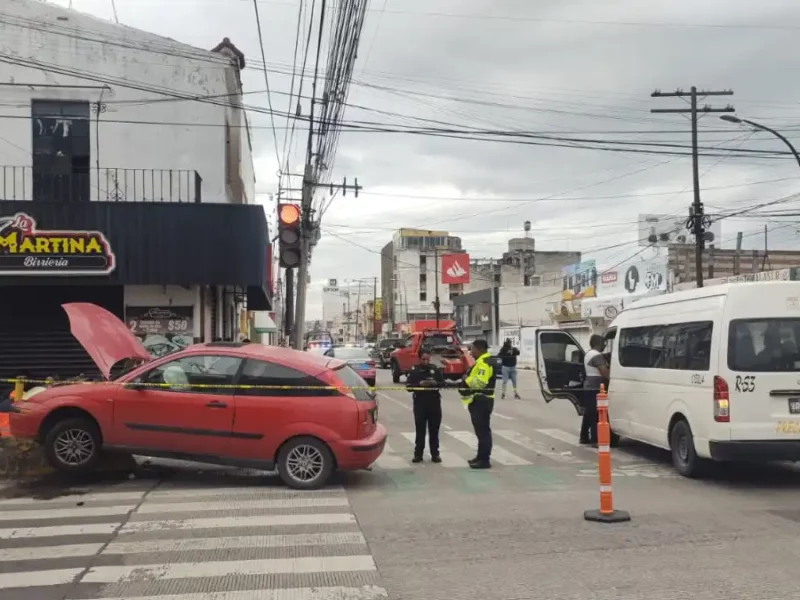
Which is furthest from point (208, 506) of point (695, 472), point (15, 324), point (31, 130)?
point (31, 130)

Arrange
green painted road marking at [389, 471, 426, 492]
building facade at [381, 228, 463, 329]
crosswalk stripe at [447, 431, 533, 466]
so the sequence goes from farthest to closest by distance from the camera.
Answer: building facade at [381, 228, 463, 329], crosswalk stripe at [447, 431, 533, 466], green painted road marking at [389, 471, 426, 492]

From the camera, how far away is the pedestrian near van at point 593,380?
12031 millimetres

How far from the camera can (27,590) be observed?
527cm

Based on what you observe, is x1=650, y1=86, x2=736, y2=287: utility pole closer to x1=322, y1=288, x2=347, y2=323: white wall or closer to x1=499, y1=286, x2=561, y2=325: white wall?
x1=499, y1=286, x2=561, y2=325: white wall

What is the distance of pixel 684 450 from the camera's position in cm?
942

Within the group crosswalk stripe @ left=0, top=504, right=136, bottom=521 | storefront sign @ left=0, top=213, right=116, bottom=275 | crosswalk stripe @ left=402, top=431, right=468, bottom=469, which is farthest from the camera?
storefront sign @ left=0, top=213, right=116, bottom=275

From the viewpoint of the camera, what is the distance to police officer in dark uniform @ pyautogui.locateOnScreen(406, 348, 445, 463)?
33.9 feet

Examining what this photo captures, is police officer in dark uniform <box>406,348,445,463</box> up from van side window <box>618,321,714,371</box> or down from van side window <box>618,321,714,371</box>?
down

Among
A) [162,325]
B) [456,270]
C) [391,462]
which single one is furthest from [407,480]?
[456,270]

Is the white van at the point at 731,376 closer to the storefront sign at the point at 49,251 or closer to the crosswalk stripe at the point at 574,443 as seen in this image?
the crosswalk stripe at the point at 574,443

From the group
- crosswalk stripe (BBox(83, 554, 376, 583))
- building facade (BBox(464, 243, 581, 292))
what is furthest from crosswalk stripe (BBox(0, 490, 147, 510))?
building facade (BBox(464, 243, 581, 292))

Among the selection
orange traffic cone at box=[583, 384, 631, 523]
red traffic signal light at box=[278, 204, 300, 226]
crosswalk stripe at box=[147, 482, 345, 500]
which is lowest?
crosswalk stripe at box=[147, 482, 345, 500]

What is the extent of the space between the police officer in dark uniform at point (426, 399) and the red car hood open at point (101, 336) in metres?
3.73

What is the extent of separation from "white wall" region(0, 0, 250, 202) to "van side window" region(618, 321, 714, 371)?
10.4 meters
